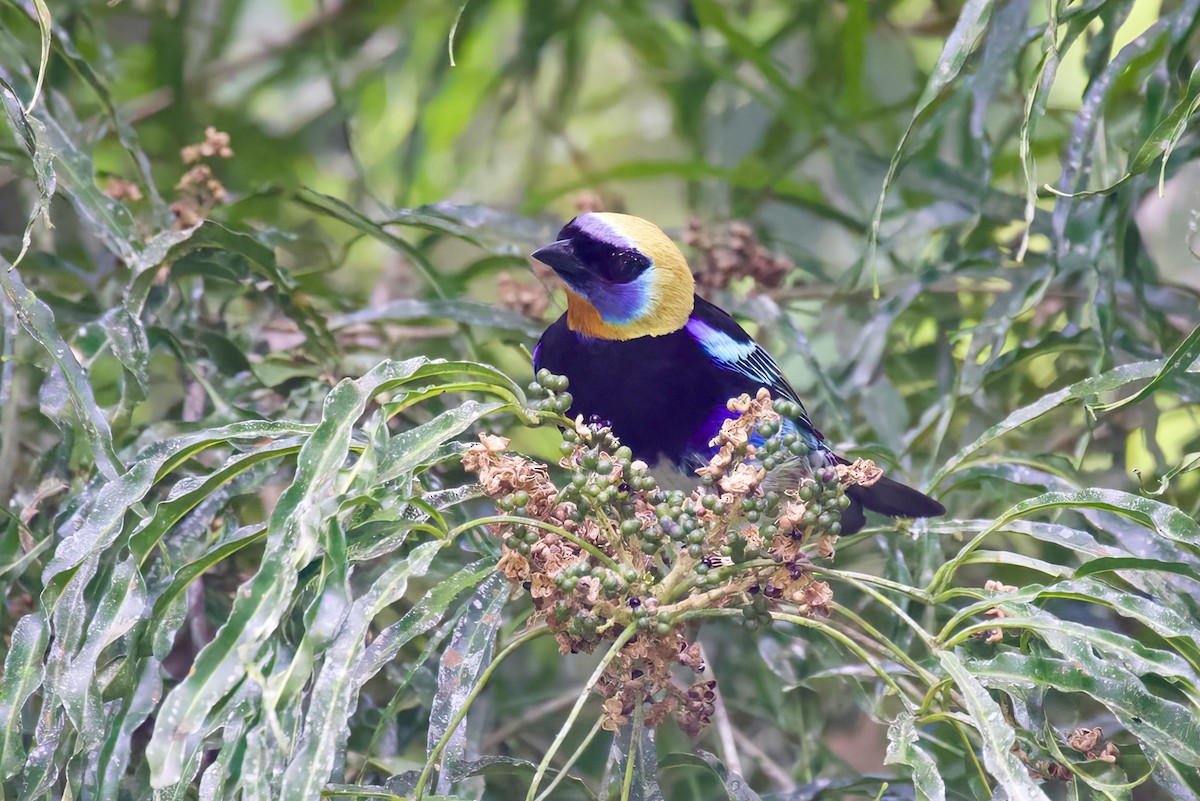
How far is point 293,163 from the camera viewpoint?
14.7 ft

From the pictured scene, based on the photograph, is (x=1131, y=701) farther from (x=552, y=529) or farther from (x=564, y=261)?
(x=564, y=261)

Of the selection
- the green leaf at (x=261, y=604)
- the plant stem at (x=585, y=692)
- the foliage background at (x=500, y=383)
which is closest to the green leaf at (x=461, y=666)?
the foliage background at (x=500, y=383)

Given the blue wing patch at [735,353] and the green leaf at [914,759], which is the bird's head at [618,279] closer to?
the blue wing patch at [735,353]

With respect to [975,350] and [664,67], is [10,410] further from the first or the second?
[664,67]

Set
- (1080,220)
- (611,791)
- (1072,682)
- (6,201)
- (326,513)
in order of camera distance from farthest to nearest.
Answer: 1. (6,201)
2. (1080,220)
3. (611,791)
4. (1072,682)
5. (326,513)

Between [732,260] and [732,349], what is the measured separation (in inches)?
29.0

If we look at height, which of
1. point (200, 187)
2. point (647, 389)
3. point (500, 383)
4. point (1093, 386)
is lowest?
point (500, 383)

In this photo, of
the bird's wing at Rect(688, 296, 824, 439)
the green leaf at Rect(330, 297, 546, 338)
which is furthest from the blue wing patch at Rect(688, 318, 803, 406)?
the green leaf at Rect(330, 297, 546, 338)

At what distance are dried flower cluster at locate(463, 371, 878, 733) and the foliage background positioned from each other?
0.32 feet

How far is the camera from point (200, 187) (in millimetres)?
2703

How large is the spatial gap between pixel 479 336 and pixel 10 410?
1.30 m

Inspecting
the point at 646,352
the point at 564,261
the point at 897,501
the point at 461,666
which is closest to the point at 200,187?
the point at 564,261

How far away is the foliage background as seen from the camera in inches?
61.9

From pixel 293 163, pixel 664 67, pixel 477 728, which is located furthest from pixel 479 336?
pixel 664 67
